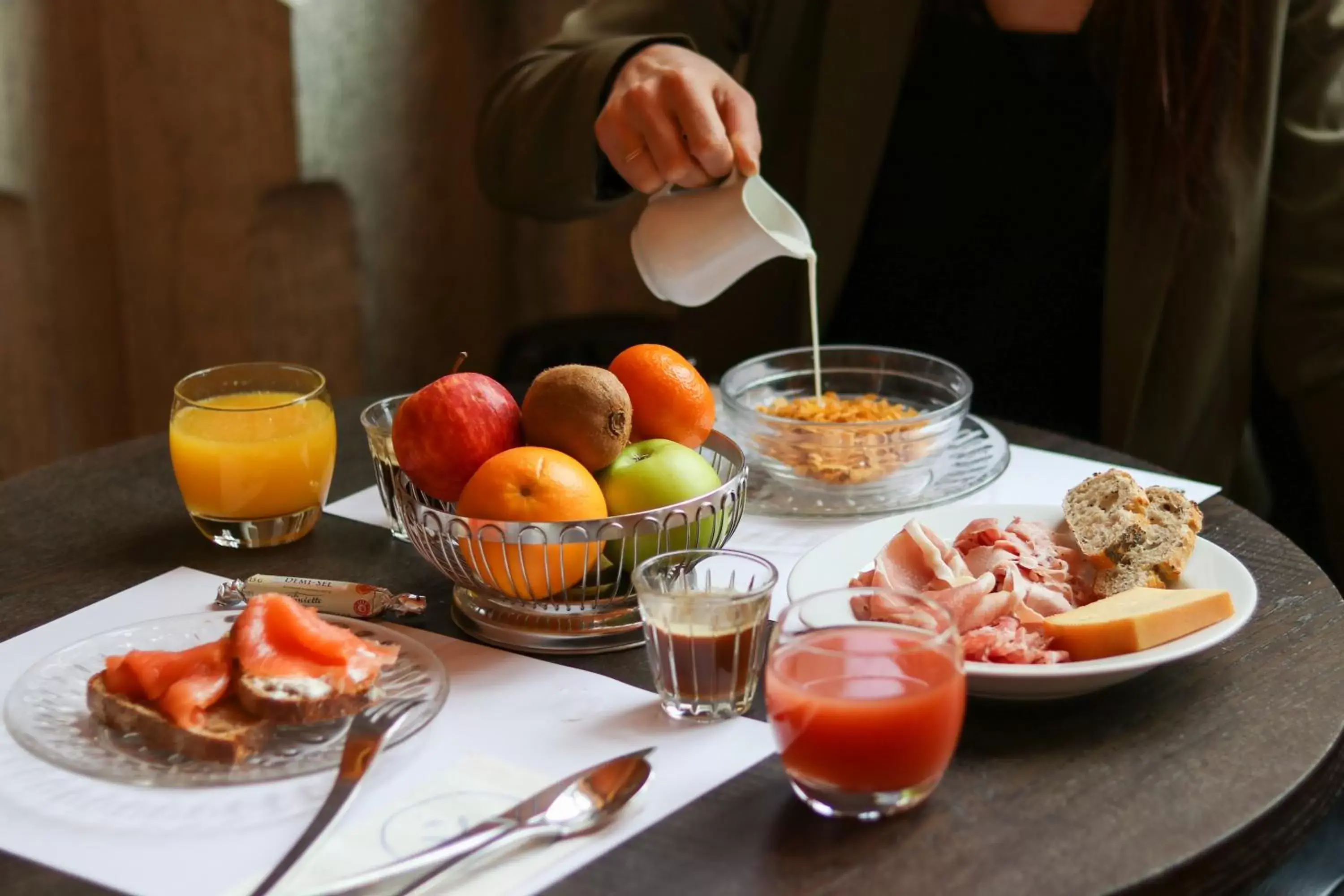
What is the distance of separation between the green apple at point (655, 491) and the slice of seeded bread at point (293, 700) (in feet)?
0.79

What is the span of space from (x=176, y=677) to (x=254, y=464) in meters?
0.36

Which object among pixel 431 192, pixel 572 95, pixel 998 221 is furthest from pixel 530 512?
pixel 431 192

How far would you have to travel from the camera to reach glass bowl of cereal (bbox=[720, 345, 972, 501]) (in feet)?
4.48

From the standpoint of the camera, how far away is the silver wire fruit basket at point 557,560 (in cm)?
101

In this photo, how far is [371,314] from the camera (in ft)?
9.38

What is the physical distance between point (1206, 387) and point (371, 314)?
1670 millimetres

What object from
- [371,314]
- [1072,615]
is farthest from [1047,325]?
[371,314]

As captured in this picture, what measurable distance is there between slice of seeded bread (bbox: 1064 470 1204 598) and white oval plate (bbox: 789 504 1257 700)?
0.07 feet

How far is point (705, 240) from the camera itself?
1397mm

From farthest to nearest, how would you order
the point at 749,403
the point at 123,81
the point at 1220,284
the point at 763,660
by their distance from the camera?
the point at 123,81 → the point at 1220,284 → the point at 749,403 → the point at 763,660

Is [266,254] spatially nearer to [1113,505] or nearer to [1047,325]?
[1047,325]

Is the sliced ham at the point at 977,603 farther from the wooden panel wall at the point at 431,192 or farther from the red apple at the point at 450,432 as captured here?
the wooden panel wall at the point at 431,192

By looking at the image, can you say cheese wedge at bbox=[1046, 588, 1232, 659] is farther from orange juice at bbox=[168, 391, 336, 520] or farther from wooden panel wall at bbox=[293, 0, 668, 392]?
wooden panel wall at bbox=[293, 0, 668, 392]

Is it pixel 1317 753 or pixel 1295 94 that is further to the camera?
pixel 1295 94
